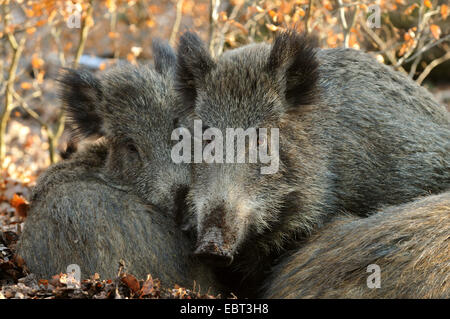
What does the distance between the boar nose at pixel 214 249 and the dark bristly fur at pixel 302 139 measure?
0.34 metres

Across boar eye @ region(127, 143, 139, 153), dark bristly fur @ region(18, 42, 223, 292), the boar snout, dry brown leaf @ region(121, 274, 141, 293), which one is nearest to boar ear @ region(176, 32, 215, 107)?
dark bristly fur @ region(18, 42, 223, 292)

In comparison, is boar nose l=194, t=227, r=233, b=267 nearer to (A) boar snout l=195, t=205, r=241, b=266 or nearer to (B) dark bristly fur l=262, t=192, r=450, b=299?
(A) boar snout l=195, t=205, r=241, b=266

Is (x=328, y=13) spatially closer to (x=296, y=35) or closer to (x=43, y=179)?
(x=296, y=35)

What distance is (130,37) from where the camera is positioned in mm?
18297

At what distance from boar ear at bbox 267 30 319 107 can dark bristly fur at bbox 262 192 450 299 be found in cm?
123

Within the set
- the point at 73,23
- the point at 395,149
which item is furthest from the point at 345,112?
the point at 73,23

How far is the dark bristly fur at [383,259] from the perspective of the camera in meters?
3.97

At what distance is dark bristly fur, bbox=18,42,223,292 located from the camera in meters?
4.91

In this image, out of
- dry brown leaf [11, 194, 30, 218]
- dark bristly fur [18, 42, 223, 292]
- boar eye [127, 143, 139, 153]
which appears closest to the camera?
dark bristly fur [18, 42, 223, 292]

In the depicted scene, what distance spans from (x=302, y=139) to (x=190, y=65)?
3.85ft

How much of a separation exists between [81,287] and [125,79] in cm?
247

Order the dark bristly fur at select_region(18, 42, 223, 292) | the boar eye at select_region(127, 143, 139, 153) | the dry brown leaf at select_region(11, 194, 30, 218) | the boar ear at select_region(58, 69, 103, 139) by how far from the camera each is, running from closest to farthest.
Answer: the dark bristly fur at select_region(18, 42, 223, 292) → the boar eye at select_region(127, 143, 139, 153) → the boar ear at select_region(58, 69, 103, 139) → the dry brown leaf at select_region(11, 194, 30, 218)

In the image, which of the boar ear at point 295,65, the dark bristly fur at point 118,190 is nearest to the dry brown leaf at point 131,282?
the dark bristly fur at point 118,190

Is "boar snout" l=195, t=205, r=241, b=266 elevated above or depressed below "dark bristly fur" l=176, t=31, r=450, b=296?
below
